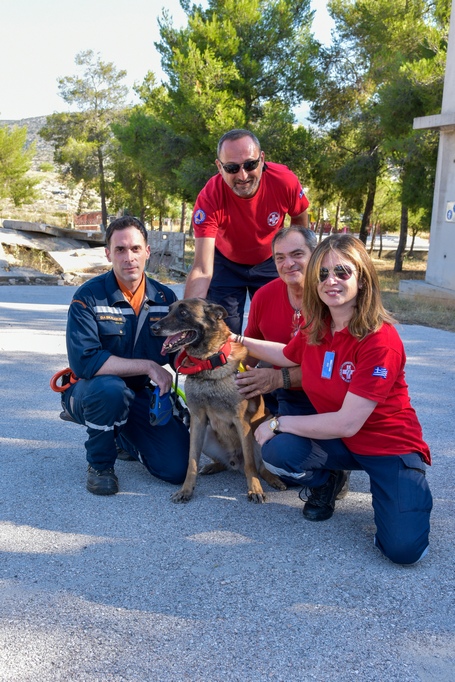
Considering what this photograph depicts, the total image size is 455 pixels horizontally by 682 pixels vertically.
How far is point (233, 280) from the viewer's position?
14.4 ft

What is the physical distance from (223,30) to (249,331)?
63.7 feet

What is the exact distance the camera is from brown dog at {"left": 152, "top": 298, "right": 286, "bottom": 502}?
324 centimetres

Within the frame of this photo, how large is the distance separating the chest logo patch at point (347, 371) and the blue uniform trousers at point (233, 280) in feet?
5.69

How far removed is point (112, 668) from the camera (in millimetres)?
1866

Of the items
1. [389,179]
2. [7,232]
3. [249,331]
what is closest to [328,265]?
[249,331]

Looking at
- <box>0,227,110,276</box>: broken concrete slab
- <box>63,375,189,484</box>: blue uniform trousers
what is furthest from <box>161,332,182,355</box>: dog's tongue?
<box>0,227,110,276</box>: broken concrete slab

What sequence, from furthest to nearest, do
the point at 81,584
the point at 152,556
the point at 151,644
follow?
the point at 152,556 → the point at 81,584 → the point at 151,644

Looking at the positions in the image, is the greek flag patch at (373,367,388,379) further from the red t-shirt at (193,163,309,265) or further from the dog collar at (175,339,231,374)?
the red t-shirt at (193,163,309,265)

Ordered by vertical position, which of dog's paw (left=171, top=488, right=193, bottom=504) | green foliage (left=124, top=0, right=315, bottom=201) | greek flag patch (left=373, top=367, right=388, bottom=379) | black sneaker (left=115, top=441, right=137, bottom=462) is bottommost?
black sneaker (left=115, top=441, right=137, bottom=462)

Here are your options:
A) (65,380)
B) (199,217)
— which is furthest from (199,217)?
(65,380)

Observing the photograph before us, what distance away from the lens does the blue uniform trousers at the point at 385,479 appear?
2.52m

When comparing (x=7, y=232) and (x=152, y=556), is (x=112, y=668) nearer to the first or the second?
(x=152, y=556)

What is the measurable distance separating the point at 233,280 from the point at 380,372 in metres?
2.02

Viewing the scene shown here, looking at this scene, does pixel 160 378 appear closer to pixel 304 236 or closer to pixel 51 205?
pixel 304 236
